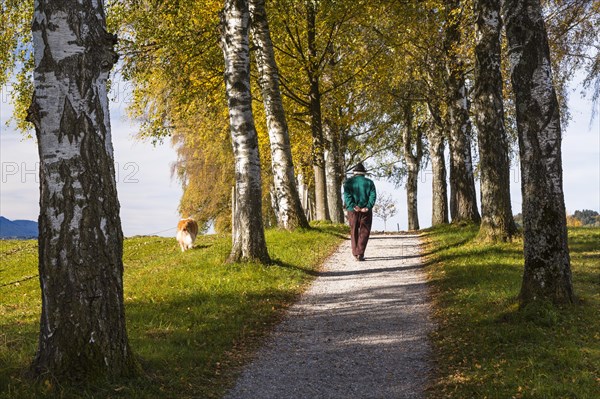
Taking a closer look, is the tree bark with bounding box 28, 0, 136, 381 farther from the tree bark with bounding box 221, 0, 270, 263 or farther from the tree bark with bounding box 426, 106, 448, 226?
the tree bark with bounding box 426, 106, 448, 226

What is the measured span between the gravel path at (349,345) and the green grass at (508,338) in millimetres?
371

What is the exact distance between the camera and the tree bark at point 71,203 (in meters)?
6.05

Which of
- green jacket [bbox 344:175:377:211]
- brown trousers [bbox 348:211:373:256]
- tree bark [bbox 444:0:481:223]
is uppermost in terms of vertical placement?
tree bark [bbox 444:0:481:223]

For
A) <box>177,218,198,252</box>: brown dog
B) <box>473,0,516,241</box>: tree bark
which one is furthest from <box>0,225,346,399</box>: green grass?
<box>473,0,516,241</box>: tree bark

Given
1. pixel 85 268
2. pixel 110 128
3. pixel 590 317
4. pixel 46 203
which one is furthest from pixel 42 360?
pixel 590 317

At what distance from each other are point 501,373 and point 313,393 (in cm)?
212

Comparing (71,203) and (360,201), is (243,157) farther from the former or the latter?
(71,203)

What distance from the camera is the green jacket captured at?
52.2 ft

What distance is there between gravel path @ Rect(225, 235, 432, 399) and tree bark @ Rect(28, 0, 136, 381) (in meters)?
1.77

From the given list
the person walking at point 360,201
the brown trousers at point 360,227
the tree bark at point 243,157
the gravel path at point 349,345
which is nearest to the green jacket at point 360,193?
the person walking at point 360,201

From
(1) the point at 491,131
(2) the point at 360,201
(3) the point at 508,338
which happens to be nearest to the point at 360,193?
(2) the point at 360,201

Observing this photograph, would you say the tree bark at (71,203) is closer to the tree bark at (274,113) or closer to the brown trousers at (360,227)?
the brown trousers at (360,227)

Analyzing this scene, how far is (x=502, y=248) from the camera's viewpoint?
15.4m

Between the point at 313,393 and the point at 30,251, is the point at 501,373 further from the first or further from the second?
the point at 30,251
